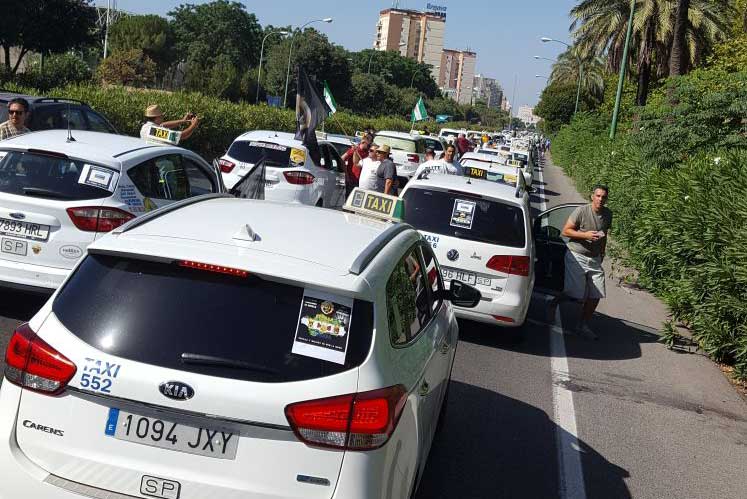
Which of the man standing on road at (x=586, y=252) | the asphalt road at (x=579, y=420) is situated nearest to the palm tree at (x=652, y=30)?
the man standing on road at (x=586, y=252)

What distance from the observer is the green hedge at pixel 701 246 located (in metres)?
9.48

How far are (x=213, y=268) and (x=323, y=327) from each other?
1.57 ft

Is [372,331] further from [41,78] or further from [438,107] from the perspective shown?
[438,107]

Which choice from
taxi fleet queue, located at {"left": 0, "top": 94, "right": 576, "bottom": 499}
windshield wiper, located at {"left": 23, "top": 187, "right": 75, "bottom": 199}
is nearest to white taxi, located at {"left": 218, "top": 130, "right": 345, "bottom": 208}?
windshield wiper, located at {"left": 23, "top": 187, "right": 75, "bottom": 199}

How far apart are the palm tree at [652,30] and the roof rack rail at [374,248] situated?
34711 millimetres

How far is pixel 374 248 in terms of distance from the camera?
3922 mm

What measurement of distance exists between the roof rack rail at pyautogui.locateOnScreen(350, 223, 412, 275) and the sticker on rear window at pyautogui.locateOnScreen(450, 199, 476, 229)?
186 inches

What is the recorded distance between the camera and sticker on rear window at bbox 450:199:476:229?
952 centimetres

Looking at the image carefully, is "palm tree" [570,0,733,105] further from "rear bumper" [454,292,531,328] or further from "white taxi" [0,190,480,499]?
"white taxi" [0,190,480,499]

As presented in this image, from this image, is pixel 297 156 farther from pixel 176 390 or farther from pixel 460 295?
pixel 176 390

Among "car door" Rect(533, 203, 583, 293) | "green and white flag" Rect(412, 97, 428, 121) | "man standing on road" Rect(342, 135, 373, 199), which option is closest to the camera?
"car door" Rect(533, 203, 583, 293)

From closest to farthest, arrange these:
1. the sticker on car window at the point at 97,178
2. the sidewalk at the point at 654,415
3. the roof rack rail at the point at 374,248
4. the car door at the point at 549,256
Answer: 1. the roof rack rail at the point at 374,248
2. the sidewalk at the point at 654,415
3. the sticker on car window at the point at 97,178
4. the car door at the point at 549,256

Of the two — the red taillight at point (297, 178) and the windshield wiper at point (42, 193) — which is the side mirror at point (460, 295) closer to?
the windshield wiper at point (42, 193)

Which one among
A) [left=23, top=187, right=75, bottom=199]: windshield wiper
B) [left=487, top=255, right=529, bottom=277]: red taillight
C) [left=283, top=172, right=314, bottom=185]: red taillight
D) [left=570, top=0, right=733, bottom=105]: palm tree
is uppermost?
[left=570, top=0, right=733, bottom=105]: palm tree
